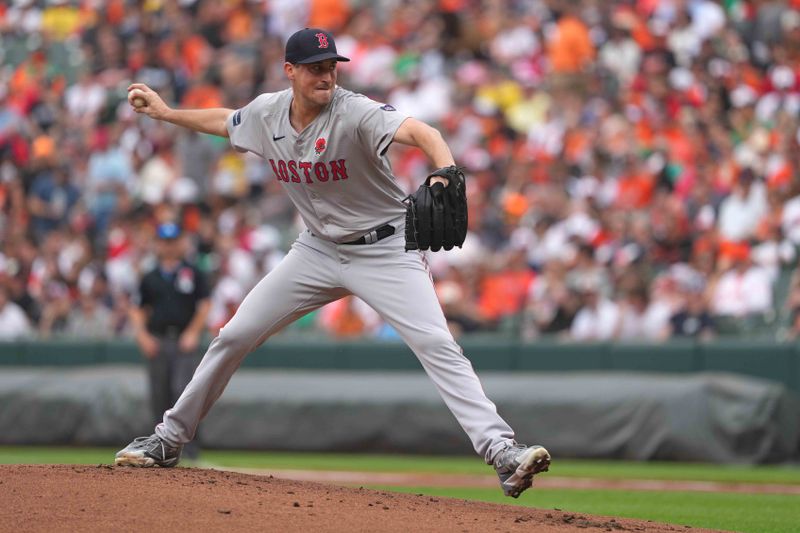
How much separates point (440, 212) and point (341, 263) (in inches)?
33.4

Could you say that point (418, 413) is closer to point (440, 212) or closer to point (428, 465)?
point (428, 465)

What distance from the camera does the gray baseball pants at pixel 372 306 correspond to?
259 inches

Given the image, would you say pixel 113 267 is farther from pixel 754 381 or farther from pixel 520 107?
pixel 754 381

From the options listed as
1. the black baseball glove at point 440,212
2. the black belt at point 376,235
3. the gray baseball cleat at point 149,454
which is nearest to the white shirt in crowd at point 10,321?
the gray baseball cleat at point 149,454

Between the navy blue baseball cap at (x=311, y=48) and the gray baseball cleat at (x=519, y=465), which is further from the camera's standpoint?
the navy blue baseball cap at (x=311, y=48)

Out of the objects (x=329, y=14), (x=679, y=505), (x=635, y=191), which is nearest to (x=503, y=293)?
(x=635, y=191)

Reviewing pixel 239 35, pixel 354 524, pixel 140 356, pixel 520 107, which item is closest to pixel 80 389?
pixel 140 356

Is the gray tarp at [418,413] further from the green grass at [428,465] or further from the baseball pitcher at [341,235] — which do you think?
the baseball pitcher at [341,235]

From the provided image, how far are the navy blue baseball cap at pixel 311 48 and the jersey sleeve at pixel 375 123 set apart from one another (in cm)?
26

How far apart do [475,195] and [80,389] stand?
5129mm

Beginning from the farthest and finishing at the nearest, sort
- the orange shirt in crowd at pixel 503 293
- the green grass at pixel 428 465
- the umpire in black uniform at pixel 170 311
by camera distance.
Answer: the orange shirt in crowd at pixel 503 293, the umpire in black uniform at pixel 170 311, the green grass at pixel 428 465

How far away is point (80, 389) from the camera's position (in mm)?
14648

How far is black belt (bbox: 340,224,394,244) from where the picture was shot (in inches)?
270

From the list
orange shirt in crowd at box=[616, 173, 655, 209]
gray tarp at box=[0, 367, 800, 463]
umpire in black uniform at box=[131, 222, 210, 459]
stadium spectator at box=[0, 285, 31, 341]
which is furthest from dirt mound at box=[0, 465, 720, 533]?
stadium spectator at box=[0, 285, 31, 341]
